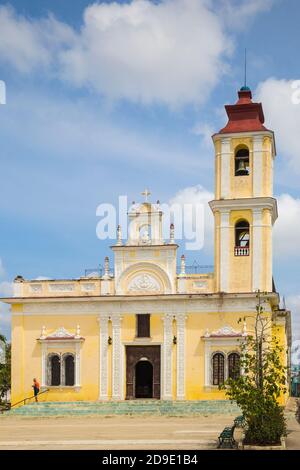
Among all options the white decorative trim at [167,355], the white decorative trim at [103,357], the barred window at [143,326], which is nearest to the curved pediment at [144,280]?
the barred window at [143,326]

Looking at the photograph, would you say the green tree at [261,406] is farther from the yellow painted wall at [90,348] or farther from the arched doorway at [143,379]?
the arched doorway at [143,379]

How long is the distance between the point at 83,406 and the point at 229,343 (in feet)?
23.0

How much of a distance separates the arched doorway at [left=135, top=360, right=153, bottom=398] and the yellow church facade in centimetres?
5

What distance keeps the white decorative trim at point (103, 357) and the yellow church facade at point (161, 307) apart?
0.05 meters

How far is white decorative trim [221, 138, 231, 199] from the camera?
3972 cm

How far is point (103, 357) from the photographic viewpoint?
39719 mm

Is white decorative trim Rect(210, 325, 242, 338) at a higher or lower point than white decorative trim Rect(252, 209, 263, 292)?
lower

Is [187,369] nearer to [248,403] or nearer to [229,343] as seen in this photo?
[229,343]

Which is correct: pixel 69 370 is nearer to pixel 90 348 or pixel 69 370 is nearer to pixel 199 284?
pixel 90 348

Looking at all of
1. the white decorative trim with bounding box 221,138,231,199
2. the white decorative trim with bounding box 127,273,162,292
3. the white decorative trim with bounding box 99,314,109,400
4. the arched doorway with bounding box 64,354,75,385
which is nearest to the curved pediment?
the white decorative trim with bounding box 127,273,162,292

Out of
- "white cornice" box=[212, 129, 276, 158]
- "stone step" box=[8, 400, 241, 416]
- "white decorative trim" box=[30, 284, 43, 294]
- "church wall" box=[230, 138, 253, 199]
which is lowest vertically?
"stone step" box=[8, 400, 241, 416]

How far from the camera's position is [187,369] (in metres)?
38.9

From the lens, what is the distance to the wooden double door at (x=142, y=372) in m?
39.5

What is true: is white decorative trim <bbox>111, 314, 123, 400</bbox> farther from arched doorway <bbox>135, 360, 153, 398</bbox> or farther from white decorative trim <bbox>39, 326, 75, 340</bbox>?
white decorative trim <bbox>39, 326, 75, 340</bbox>
